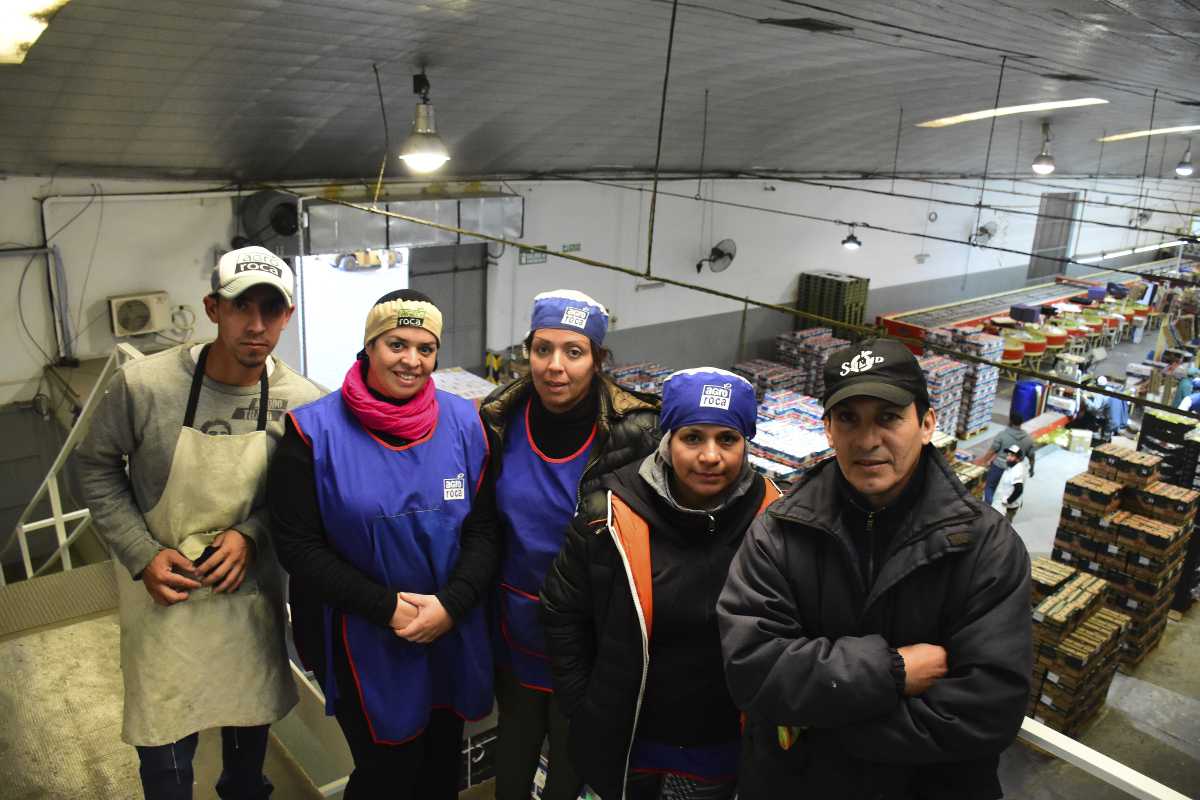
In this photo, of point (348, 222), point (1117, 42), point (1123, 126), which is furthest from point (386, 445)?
point (1123, 126)

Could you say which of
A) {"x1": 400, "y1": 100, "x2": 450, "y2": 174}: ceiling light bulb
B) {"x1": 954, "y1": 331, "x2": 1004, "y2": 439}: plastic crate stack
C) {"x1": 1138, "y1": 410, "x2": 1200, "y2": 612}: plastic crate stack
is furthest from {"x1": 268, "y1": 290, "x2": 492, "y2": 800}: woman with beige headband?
{"x1": 954, "y1": 331, "x2": 1004, "y2": 439}: plastic crate stack

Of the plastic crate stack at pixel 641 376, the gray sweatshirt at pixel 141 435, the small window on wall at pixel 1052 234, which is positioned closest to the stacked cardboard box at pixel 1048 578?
the plastic crate stack at pixel 641 376

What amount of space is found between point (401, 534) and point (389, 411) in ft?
0.95

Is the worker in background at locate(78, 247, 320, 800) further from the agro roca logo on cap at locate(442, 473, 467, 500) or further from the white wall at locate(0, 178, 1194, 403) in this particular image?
the white wall at locate(0, 178, 1194, 403)

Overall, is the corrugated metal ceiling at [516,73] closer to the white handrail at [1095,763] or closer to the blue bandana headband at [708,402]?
the blue bandana headband at [708,402]

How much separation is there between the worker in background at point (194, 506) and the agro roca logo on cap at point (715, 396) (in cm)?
103

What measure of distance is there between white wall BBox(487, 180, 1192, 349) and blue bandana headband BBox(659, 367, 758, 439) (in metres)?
8.82

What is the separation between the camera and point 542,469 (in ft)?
7.06

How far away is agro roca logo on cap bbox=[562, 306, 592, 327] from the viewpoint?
2.17 metres

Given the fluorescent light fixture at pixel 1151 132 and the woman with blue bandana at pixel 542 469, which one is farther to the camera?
the fluorescent light fixture at pixel 1151 132

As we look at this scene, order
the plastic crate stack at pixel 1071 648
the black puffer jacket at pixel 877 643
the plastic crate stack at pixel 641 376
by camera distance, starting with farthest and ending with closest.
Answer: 1. the plastic crate stack at pixel 641 376
2. the plastic crate stack at pixel 1071 648
3. the black puffer jacket at pixel 877 643

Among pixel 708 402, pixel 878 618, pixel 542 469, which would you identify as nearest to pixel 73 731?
pixel 542 469

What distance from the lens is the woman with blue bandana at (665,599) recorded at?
1852 millimetres

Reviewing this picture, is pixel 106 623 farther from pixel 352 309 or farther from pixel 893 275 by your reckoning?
pixel 893 275
